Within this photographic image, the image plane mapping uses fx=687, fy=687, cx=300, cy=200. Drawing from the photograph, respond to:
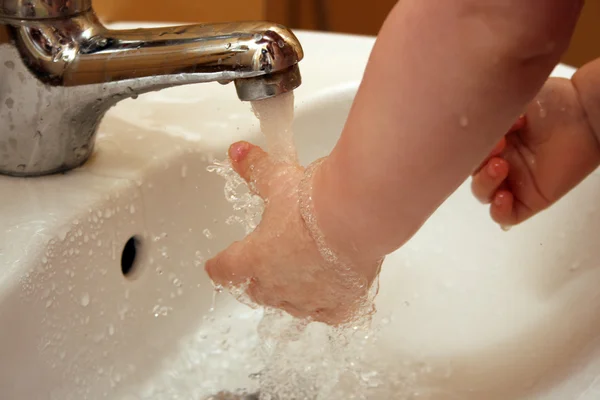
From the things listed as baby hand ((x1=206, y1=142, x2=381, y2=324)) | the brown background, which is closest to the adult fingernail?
baby hand ((x1=206, y1=142, x2=381, y2=324))

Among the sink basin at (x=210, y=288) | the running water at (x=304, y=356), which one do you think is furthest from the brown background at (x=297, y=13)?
the running water at (x=304, y=356)

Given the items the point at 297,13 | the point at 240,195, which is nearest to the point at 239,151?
the point at 240,195

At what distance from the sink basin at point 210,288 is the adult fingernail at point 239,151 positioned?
0.07 meters

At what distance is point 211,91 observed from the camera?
555 millimetres

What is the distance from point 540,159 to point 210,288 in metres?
0.24

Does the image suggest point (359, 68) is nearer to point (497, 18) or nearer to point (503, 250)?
point (503, 250)

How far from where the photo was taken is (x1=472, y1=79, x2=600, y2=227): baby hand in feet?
1.41

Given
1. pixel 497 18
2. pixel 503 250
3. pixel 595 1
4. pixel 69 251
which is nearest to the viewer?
pixel 497 18

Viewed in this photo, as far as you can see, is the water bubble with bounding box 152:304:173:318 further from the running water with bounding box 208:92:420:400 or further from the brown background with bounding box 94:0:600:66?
the brown background with bounding box 94:0:600:66

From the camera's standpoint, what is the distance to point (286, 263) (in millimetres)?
355

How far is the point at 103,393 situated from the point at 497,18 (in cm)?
30

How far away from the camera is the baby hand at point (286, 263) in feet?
1.14

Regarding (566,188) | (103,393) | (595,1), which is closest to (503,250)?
(566,188)

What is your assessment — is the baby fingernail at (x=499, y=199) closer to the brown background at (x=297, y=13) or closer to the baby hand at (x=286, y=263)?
the baby hand at (x=286, y=263)
